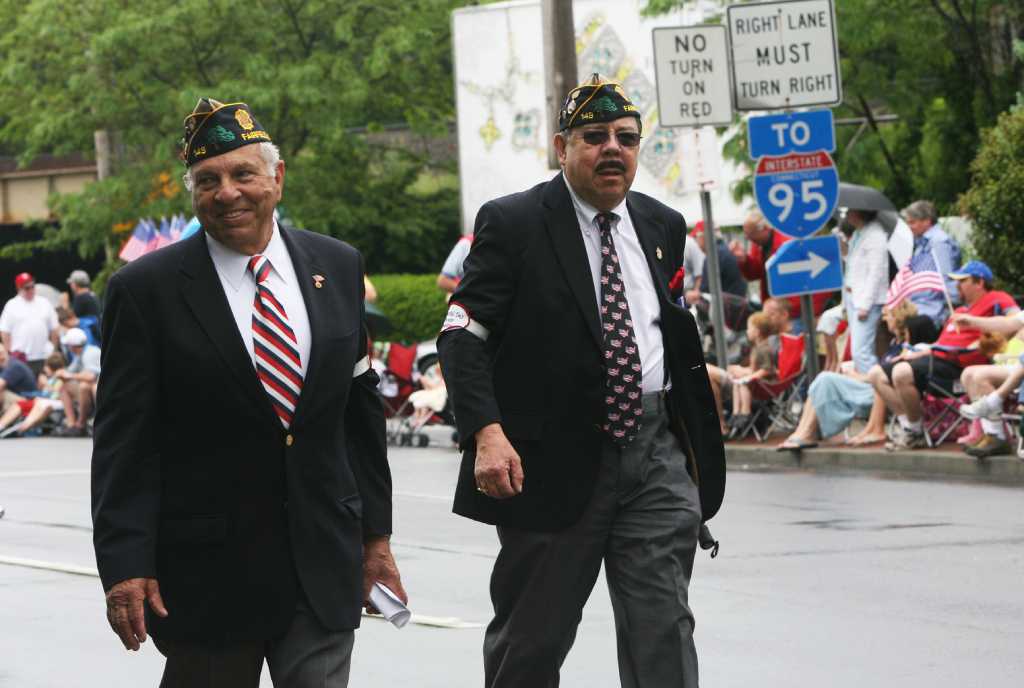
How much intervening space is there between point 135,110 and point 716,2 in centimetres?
1504

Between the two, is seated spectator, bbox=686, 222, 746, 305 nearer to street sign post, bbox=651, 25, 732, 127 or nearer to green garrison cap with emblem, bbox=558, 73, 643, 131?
street sign post, bbox=651, 25, 732, 127

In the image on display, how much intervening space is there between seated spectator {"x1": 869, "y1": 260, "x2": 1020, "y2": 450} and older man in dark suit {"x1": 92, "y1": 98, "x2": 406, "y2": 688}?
11754 millimetres

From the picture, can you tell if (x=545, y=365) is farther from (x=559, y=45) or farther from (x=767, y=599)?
(x=559, y=45)

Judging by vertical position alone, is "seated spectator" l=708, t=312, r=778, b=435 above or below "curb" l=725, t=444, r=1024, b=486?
above

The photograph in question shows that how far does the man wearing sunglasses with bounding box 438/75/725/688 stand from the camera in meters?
5.47

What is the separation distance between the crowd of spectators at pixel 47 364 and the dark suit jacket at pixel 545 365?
2056 cm

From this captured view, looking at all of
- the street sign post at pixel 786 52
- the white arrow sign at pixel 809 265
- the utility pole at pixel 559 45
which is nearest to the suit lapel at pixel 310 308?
the white arrow sign at pixel 809 265

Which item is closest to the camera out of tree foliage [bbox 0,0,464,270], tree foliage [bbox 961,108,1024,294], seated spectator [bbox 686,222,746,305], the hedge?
tree foliage [bbox 961,108,1024,294]

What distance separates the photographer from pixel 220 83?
111 ft

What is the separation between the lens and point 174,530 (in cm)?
451

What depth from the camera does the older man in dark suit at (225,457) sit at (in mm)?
4480

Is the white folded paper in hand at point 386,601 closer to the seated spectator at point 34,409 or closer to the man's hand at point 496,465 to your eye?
the man's hand at point 496,465

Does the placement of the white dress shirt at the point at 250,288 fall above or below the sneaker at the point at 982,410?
above

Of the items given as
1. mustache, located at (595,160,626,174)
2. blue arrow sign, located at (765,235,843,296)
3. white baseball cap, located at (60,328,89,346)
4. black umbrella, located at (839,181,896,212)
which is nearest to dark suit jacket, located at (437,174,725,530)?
mustache, located at (595,160,626,174)
